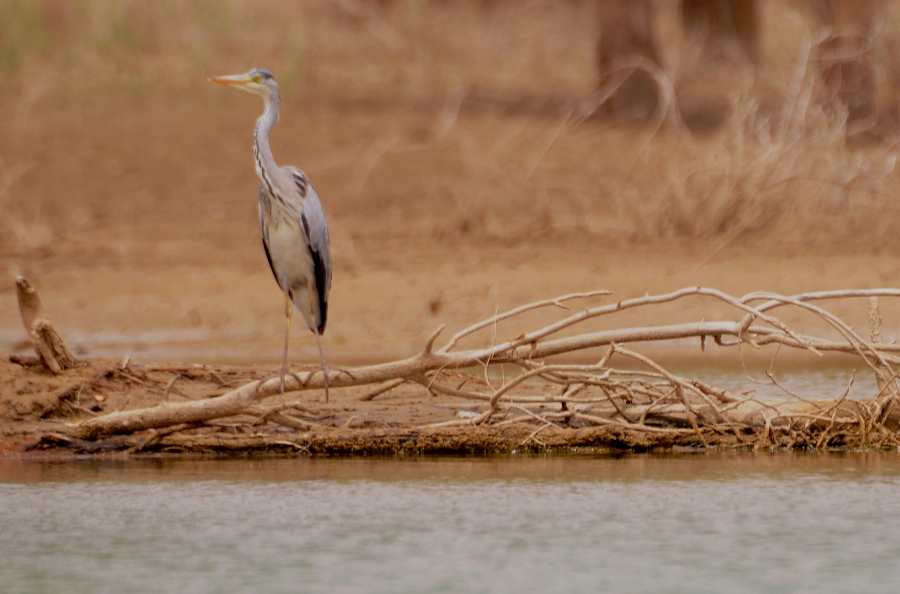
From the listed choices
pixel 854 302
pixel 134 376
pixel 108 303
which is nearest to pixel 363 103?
pixel 108 303

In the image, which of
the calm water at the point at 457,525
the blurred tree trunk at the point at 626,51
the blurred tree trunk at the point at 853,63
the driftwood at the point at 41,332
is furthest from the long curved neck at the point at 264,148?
the blurred tree trunk at the point at 626,51

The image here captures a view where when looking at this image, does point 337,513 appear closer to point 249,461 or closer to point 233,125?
point 249,461

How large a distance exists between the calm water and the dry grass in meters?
6.35

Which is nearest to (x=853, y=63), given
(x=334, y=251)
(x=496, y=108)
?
(x=496, y=108)

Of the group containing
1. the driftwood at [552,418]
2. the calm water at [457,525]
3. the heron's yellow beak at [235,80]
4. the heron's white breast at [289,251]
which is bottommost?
the calm water at [457,525]

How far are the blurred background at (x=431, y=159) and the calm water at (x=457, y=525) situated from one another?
3.79 meters

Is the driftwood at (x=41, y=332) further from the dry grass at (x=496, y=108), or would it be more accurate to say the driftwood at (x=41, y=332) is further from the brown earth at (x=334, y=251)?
the dry grass at (x=496, y=108)

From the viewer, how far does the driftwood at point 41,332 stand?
268 inches

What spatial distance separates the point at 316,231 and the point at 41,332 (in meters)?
1.34

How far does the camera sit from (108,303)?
11289 millimetres

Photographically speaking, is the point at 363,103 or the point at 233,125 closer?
the point at 233,125

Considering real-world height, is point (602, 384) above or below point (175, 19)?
below

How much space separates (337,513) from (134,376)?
2.21 metres

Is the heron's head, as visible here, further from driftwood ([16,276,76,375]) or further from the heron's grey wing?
driftwood ([16,276,76,375])
